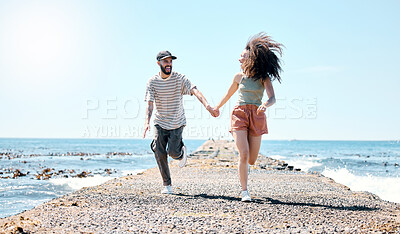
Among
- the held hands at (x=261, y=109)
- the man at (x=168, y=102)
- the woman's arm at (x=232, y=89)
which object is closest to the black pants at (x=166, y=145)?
the man at (x=168, y=102)

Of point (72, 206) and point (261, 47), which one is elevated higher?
point (261, 47)

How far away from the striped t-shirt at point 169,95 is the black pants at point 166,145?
103mm

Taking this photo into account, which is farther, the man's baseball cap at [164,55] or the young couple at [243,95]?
the man's baseball cap at [164,55]

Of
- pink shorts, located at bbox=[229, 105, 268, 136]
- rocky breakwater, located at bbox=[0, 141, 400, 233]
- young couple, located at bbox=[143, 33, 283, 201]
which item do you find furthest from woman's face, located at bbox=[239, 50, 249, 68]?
rocky breakwater, located at bbox=[0, 141, 400, 233]

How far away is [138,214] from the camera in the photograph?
4828 mm

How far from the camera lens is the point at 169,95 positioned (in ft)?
21.7

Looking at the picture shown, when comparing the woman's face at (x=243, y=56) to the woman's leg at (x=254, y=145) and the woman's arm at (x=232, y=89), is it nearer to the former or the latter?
the woman's arm at (x=232, y=89)

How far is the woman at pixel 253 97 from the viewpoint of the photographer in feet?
19.1

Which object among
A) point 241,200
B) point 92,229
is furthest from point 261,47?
point 92,229

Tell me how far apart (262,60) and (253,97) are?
56cm

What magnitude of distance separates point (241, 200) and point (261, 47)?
2.32 m

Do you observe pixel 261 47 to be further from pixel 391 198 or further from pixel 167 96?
pixel 391 198

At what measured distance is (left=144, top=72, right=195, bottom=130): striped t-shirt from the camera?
21.6ft

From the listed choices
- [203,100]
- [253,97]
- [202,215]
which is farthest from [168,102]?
[202,215]
